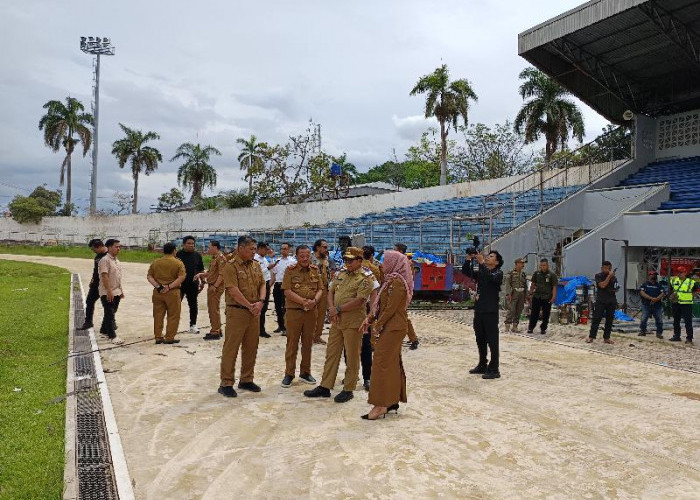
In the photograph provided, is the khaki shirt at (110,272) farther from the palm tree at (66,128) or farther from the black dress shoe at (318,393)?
the palm tree at (66,128)

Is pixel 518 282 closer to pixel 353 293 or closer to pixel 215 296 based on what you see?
pixel 215 296

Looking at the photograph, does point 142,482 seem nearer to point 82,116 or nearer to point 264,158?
point 264,158

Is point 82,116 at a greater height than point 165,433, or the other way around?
point 82,116

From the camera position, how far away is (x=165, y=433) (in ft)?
15.7

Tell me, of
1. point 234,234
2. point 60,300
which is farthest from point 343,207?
point 60,300

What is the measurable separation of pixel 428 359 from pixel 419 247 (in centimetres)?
1115

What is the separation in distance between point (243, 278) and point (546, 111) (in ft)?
99.4

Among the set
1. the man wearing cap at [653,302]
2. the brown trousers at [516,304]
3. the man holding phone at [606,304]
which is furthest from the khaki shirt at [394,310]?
the man wearing cap at [653,302]

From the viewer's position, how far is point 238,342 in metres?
6.12

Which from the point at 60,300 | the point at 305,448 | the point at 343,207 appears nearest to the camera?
the point at 305,448

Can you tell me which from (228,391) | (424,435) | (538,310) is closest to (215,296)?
(228,391)

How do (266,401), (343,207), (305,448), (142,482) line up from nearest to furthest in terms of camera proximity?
1. (142,482)
2. (305,448)
3. (266,401)
4. (343,207)

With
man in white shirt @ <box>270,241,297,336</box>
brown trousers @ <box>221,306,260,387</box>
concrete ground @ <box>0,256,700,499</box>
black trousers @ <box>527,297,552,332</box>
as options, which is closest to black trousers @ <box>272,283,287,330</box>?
man in white shirt @ <box>270,241,297,336</box>

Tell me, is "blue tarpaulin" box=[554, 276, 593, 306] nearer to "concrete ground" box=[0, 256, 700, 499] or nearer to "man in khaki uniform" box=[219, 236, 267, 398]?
"concrete ground" box=[0, 256, 700, 499]
